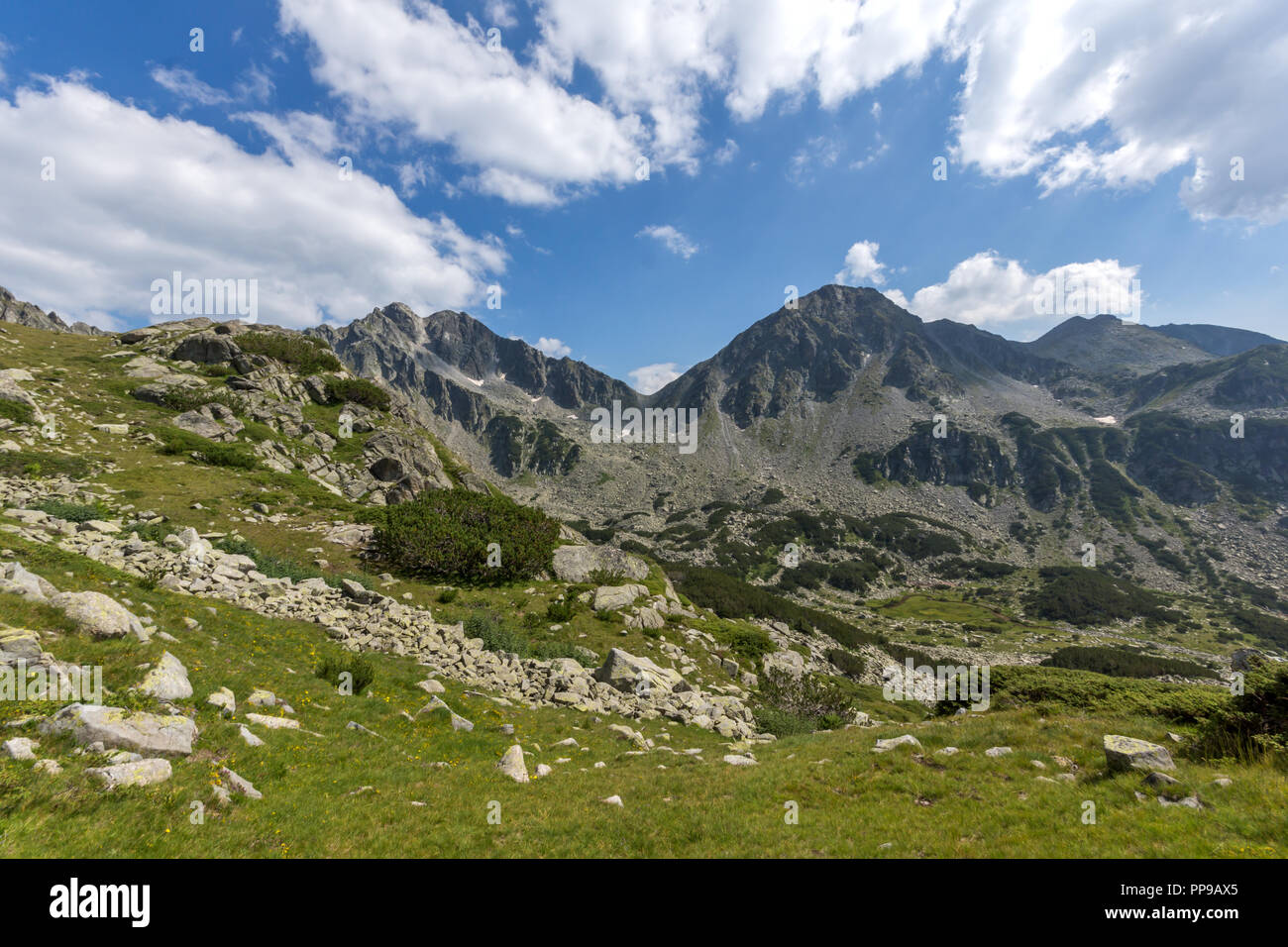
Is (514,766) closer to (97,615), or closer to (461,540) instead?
(97,615)

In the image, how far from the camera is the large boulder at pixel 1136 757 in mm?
10703

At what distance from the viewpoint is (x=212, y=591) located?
20422 mm

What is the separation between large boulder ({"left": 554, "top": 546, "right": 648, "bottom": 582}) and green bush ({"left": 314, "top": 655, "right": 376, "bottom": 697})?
20.6 m

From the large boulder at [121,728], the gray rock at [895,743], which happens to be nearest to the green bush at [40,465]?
the large boulder at [121,728]

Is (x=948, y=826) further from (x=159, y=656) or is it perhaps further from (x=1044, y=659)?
(x=1044, y=659)

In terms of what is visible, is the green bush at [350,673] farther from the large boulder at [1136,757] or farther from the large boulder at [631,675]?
the large boulder at [1136,757]

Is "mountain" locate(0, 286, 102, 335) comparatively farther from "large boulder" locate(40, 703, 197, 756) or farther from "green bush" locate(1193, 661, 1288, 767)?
"green bush" locate(1193, 661, 1288, 767)

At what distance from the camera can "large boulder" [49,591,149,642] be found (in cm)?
1209

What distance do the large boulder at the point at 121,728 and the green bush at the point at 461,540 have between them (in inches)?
924

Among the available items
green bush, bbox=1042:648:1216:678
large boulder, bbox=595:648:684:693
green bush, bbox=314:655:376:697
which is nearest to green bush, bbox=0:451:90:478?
green bush, bbox=314:655:376:697

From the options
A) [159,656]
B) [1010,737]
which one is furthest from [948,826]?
[159,656]

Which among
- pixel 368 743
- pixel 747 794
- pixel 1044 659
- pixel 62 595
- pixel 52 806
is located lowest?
pixel 1044 659
